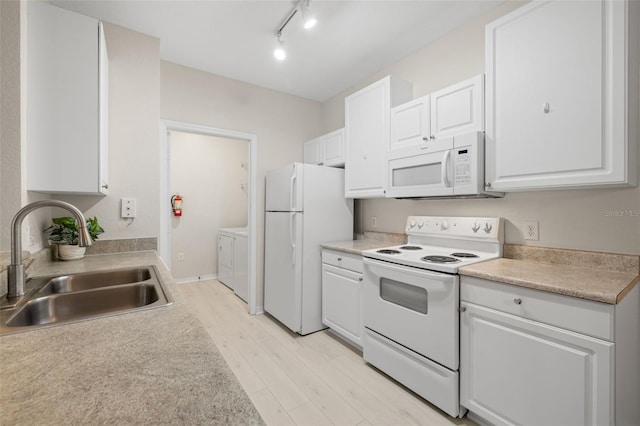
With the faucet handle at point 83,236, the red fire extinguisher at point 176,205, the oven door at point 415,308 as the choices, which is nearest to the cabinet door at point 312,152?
the oven door at point 415,308

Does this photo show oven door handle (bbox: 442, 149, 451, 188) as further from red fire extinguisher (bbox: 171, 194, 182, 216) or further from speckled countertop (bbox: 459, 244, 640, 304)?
red fire extinguisher (bbox: 171, 194, 182, 216)

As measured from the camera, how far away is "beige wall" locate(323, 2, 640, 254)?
1529 millimetres

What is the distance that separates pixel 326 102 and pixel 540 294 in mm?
3163

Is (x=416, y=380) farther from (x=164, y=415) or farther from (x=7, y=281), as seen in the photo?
(x=7, y=281)

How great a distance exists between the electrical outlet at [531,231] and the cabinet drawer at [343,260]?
1.14 metres

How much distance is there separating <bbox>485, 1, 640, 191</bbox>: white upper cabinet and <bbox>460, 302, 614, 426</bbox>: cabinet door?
0.76 meters

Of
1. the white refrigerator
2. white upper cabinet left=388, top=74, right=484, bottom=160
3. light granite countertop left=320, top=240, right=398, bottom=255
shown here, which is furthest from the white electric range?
the white refrigerator

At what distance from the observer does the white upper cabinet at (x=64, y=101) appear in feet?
4.89

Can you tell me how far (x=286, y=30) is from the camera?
2.28m

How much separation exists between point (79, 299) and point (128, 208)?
3.81 feet

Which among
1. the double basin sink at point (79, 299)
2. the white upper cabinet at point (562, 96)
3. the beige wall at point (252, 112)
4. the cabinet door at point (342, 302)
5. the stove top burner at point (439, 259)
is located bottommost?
the cabinet door at point (342, 302)

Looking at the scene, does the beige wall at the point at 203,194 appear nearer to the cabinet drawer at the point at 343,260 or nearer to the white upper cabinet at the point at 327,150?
the white upper cabinet at the point at 327,150

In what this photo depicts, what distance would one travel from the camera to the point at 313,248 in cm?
280

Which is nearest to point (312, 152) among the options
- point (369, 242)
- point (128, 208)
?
point (369, 242)
